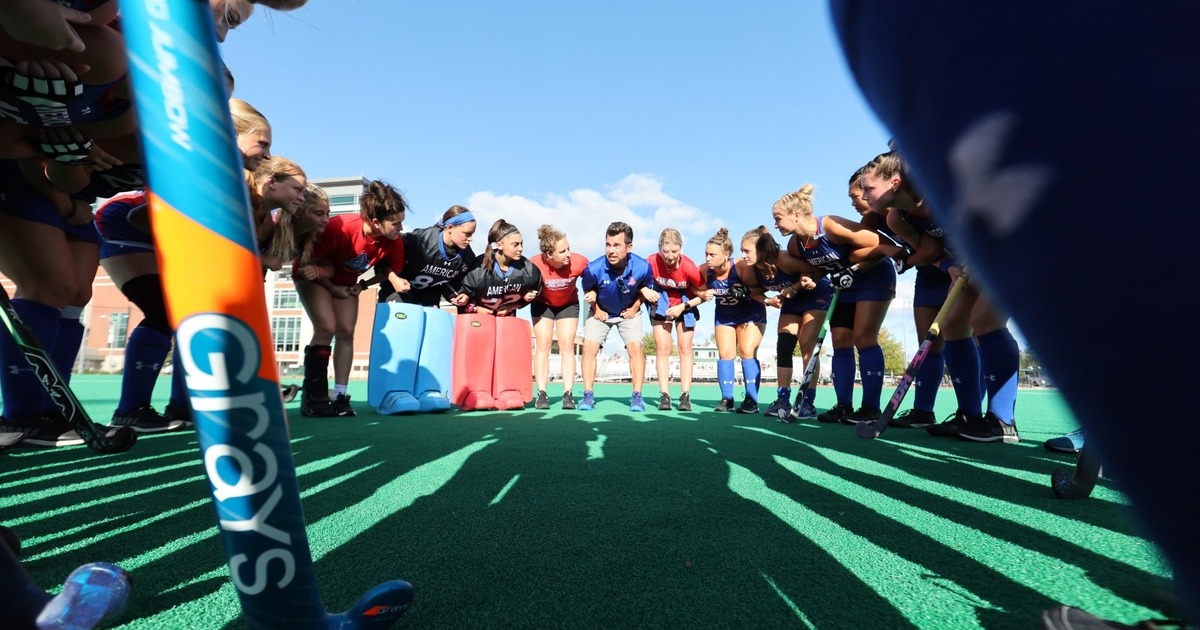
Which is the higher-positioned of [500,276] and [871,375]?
[500,276]

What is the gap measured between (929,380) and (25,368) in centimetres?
500

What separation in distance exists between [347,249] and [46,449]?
2.36 metres

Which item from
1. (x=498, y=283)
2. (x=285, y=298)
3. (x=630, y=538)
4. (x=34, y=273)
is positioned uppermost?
(x=285, y=298)

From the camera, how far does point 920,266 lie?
3.78 meters

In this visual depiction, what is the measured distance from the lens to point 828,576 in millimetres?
991

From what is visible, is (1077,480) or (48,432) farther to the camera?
(48,432)

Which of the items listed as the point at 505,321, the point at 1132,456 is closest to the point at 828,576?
the point at 1132,456

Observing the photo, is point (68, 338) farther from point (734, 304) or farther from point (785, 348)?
point (734, 304)

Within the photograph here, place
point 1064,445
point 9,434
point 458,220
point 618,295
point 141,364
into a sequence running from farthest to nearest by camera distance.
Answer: point 618,295 < point 458,220 < point 141,364 < point 1064,445 < point 9,434

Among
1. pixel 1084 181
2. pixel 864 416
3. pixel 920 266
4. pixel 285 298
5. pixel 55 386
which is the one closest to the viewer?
pixel 1084 181

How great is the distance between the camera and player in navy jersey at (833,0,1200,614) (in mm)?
200

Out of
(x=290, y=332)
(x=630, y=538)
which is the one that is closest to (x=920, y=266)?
(x=630, y=538)

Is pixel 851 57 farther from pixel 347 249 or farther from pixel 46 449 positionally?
pixel 347 249

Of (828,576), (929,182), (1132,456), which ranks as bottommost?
(828,576)
